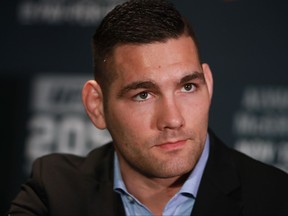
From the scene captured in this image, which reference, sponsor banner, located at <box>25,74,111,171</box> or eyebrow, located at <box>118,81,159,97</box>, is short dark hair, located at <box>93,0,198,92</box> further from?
sponsor banner, located at <box>25,74,111,171</box>

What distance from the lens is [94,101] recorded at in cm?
156

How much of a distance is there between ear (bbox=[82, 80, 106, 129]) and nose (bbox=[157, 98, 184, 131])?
249 millimetres

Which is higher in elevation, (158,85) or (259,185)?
(158,85)

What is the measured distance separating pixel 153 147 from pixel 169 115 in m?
0.10

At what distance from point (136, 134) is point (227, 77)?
802 mm

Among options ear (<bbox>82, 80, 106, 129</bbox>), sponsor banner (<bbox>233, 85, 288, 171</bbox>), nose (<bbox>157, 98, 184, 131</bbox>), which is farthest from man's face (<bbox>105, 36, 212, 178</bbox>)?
sponsor banner (<bbox>233, 85, 288, 171</bbox>)

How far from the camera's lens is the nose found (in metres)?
1.30

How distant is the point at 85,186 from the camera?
1.58m

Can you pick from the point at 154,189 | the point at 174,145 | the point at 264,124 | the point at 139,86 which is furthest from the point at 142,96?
the point at 264,124

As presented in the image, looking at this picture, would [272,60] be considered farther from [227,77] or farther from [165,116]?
[165,116]

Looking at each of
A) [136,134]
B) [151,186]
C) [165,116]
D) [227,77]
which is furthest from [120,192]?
[227,77]

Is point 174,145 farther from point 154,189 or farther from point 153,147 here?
point 154,189

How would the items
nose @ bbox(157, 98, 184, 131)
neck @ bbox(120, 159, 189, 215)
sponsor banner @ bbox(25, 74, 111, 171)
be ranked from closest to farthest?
nose @ bbox(157, 98, 184, 131), neck @ bbox(120, 159, 189, 215), sponsor banner @ bbox(25, 74, 111, 171)

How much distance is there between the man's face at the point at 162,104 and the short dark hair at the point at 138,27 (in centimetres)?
2
